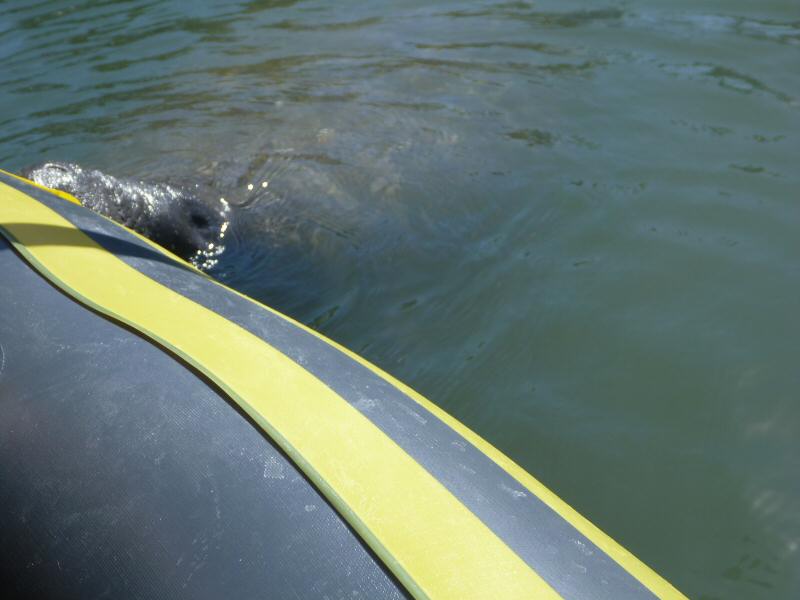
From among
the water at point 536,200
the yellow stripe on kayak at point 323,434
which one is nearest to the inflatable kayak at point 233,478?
the yellow stripe on kayak at point 323,434

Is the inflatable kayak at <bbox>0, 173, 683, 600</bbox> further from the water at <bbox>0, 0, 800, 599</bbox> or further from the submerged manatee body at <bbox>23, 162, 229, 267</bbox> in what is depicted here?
the submerged manatee body at <bbox>23, 162, 229, 267</bbox>

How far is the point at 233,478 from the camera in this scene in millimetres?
1964

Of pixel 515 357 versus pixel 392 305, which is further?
pixel 392 305

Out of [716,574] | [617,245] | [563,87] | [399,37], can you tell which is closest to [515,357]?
[617,245]

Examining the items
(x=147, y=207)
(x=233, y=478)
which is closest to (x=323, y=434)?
(x=233, y=478)

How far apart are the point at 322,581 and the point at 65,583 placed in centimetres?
58

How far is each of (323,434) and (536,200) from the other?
9.39 feet

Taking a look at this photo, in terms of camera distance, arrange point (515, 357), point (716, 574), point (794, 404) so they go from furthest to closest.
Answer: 1. point (515, 357)
2. point (794, 404)
3. point (716, 574)

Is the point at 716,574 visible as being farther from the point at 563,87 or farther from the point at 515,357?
the point at 563,87

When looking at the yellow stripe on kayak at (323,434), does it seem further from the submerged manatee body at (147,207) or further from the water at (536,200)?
the submerged manatee body at (147,207)

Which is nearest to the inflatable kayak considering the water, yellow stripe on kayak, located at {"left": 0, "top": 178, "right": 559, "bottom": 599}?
yellow stripe on kayak, located at {"left": 0, "top": 178, "right": 559, "bottom": 599}

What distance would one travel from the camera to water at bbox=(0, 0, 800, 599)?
10.1ft

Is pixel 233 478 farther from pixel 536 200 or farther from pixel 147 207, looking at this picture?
pixel 536 200

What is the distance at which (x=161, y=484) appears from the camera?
6.49ft
